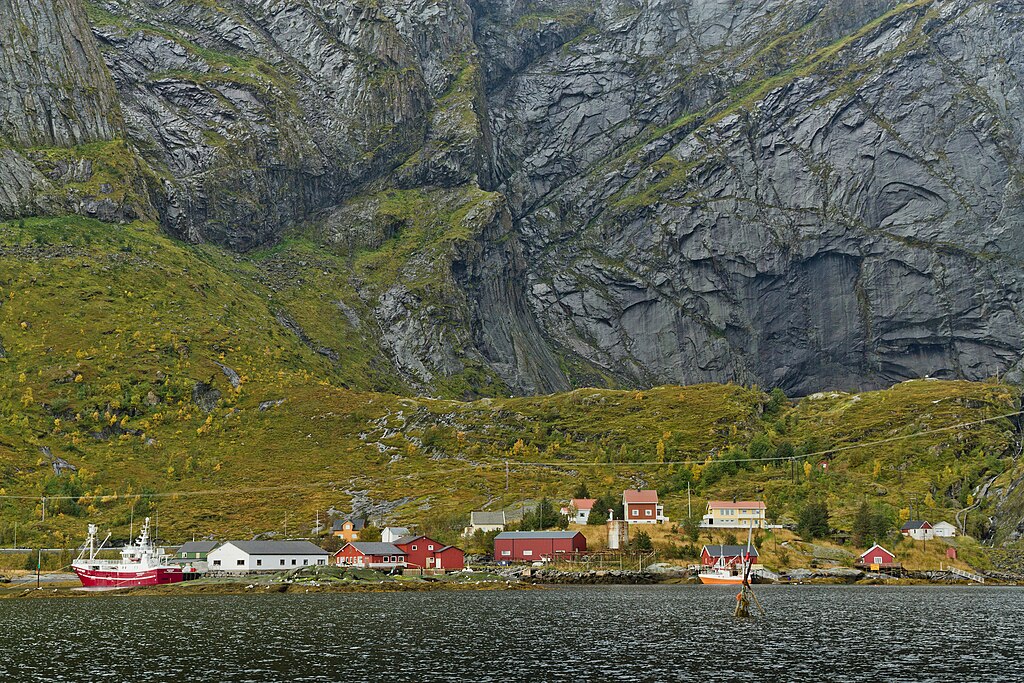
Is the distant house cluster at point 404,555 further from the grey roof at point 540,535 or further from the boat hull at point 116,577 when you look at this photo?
the boat hull at point 116,577

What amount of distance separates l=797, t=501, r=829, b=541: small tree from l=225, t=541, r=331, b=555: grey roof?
65850 millimetres

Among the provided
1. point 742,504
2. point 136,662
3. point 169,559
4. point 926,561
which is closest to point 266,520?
point 169,559

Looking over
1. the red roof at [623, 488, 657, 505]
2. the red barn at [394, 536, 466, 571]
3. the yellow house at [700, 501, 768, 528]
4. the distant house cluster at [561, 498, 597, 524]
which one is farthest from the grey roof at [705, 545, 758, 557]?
the red barn at [394, 536, 466, 571]

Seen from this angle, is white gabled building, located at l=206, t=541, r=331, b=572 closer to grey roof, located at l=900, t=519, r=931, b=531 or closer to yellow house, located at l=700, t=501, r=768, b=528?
yellow house, located at l=700, t=501, r=768, b=528

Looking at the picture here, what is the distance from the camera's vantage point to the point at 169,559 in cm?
14588

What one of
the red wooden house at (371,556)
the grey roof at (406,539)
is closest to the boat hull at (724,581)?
the grey roof at (406,539)

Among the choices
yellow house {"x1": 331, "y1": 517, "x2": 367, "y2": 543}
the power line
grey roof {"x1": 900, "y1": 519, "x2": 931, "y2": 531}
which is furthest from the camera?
the power line

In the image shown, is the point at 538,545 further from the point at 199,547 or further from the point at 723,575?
the point at 199,547

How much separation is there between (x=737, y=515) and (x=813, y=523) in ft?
35.7

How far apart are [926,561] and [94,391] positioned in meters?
142

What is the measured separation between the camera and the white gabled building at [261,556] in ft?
465

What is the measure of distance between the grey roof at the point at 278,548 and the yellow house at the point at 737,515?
5566 cm

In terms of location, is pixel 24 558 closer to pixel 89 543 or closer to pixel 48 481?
pixel 89 543

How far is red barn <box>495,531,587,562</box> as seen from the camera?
15075cm
